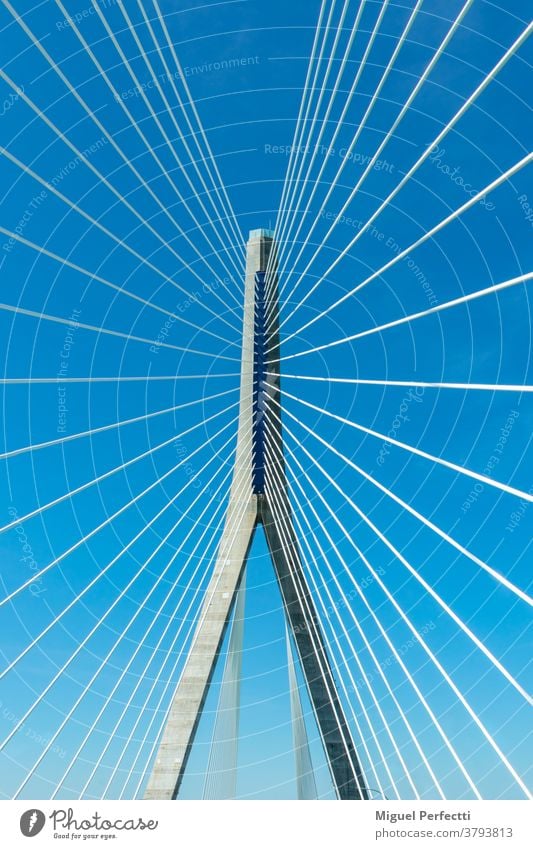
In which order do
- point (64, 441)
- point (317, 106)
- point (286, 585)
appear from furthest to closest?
point (286, 585), point (317, 106), point (64, 441)

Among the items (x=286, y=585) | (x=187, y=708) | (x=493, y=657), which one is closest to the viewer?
(x=493, y=657)

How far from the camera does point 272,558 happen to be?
1869 cm

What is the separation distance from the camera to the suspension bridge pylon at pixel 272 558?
1733 centimetres

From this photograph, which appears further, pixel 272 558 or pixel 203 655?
pixel 272 558

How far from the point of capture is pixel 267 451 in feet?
59.8

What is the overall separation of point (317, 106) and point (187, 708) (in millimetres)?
11762

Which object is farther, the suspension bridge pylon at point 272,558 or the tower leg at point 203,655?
the suspension bridge pylon at point 272,558

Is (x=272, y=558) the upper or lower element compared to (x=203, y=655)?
upper

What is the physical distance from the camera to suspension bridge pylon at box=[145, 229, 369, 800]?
1733cm

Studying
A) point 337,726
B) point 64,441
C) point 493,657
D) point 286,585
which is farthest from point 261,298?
point 493,657

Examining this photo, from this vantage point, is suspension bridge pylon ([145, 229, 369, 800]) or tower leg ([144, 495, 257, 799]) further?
suspension bridge pylon ([145, 229, 369, 800])
